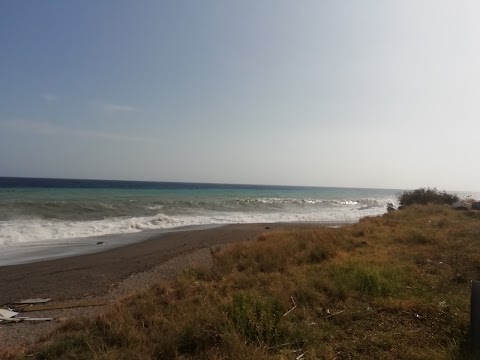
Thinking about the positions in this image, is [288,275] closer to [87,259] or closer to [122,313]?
[122,313]

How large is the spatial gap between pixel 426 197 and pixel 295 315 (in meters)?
33.4

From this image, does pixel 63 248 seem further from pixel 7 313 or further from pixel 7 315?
pixel 7 315

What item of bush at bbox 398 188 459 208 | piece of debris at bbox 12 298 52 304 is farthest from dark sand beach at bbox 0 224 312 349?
bush at bbox 398 188 459 208

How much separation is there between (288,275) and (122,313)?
398 centimetres

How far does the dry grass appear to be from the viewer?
15.9ft

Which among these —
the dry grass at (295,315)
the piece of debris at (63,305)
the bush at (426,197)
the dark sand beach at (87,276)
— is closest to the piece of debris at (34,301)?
the dark sand beach at (87,276)

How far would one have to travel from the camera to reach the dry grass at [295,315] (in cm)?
486

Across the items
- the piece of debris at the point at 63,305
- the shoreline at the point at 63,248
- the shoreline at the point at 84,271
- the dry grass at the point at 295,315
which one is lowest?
the shoreline at the point at 63,248

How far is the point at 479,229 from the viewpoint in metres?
14.0

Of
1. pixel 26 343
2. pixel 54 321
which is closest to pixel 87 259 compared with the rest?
pixel 54 321

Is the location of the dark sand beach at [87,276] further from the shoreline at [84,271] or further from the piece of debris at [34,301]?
the piece of debris at [34,301]

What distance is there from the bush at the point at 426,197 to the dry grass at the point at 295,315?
26.7m

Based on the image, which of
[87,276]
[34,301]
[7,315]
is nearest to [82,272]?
[87,276]

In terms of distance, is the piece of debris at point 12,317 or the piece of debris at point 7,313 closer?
the piece of debris at point 12,317
